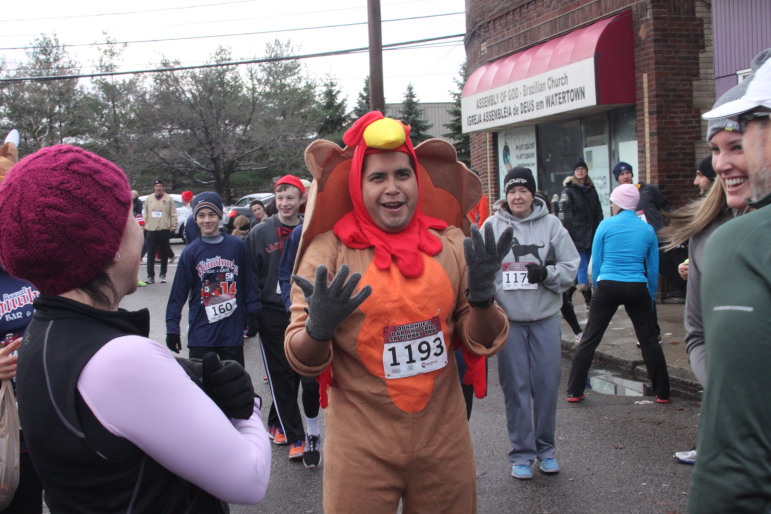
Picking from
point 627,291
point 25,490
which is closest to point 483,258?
point 25,490

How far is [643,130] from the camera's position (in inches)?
432

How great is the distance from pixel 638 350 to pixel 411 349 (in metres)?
6.05

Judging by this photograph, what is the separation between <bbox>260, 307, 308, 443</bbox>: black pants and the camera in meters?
5.60

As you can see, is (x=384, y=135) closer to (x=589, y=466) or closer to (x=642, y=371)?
(x=589, y=466)

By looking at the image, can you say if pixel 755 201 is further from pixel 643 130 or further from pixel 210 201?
pixel 643 130

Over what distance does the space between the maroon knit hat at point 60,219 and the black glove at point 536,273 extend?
360 centimetres

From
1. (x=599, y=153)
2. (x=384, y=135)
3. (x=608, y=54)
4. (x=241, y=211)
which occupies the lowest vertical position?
(x=384, y=135)

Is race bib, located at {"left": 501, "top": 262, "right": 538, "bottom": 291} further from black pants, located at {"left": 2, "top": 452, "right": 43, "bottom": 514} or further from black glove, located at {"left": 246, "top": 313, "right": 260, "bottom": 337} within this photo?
black pants, located at {"left": 2, "top": 452, "right": 43, "bottom": 514}

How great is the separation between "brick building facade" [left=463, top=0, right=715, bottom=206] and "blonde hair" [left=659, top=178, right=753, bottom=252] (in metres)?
7.92

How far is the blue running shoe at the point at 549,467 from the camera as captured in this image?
5.02 m

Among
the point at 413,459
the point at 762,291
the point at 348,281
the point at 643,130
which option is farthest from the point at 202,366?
the point at 643,130

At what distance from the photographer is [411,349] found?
2814 mm

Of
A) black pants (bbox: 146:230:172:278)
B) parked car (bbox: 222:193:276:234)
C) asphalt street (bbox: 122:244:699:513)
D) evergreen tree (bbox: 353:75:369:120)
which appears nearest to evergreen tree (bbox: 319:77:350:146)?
evergreen tree (bbox: 353:75:369:120)

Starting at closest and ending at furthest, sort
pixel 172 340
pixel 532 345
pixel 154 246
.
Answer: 1. pixel 532 345
2. pixel 172 340
3. pixel 154 246
